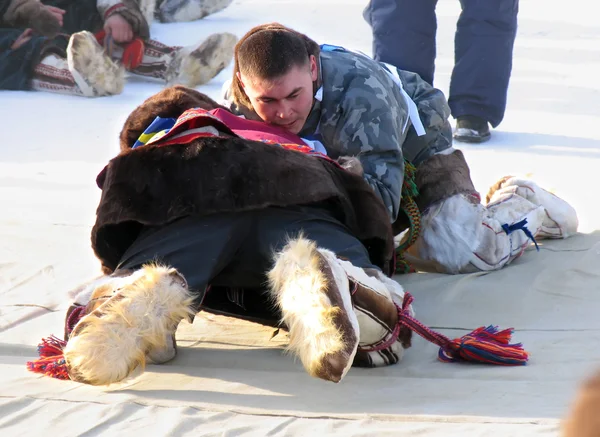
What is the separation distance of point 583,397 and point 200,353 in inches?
71.5

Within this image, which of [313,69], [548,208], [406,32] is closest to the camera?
[313,69]

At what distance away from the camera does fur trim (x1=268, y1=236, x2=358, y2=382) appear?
1.91 m

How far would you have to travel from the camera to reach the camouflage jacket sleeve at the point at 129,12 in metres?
6.81

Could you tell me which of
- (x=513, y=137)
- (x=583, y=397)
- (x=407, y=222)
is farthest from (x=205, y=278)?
(x=513, y=137)

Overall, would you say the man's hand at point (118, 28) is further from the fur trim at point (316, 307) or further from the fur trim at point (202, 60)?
the fur trim at point (316, 307)

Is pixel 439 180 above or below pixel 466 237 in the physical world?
above

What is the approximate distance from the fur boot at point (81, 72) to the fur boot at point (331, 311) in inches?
175

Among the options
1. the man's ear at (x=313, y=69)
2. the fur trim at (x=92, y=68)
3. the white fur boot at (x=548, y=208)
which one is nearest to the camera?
the man's ear at (x=313, y=69)

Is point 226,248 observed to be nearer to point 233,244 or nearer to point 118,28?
point 233,244

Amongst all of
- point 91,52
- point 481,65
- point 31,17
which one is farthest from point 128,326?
point 31,17

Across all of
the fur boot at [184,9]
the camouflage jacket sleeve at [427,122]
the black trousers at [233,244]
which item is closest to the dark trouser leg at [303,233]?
the black trousers at [233,244]

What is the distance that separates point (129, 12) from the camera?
6.81 m

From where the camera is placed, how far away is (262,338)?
2.60m

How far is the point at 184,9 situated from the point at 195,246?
6.61 m
